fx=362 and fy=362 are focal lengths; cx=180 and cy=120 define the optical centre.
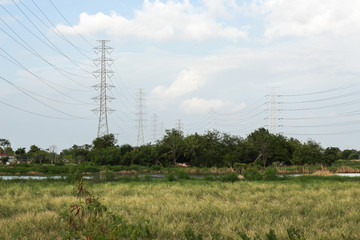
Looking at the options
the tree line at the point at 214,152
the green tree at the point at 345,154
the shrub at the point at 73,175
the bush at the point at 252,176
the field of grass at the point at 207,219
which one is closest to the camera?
the shrub at the point at 73,175

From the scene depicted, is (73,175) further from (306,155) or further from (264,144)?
(306,155)

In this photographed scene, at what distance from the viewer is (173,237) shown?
8633mm

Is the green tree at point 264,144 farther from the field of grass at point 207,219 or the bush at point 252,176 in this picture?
the field of grass at point 207,219

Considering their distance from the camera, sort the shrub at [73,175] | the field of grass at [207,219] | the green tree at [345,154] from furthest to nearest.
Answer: the green tree at [345,154]
the field of grass at [207,219]
the shrub at [73,175]

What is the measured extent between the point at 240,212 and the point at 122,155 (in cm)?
4357

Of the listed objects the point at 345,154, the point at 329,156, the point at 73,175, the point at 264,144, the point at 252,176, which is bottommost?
the point at 252,176

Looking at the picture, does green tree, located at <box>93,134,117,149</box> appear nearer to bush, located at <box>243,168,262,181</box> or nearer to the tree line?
the tree line

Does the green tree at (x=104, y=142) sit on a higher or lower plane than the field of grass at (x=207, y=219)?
higher

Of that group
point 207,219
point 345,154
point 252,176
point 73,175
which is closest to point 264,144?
point 252,176

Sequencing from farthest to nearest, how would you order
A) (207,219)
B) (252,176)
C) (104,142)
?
1. (104,142)
2. (252,176)
3. (207,219)

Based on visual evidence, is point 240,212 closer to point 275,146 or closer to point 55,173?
point 55,173

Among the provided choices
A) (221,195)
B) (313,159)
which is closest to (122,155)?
(313,159)

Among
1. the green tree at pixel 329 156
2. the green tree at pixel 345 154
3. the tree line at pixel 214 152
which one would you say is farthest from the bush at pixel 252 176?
the green tree at pixel 345 154

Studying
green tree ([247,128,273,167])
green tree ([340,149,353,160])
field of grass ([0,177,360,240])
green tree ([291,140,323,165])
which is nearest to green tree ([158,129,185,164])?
green tree ([247,128,273,167])
